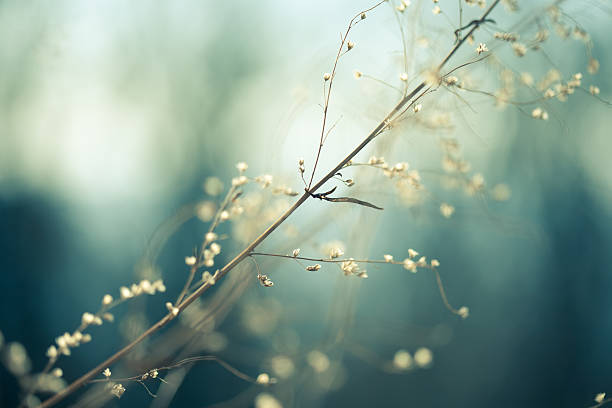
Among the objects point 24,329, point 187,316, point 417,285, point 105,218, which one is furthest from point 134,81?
point 417,285

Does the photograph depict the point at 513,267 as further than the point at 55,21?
Yes

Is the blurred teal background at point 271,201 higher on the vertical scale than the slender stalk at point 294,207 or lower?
higher

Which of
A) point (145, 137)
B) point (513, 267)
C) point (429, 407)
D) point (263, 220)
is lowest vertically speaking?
point (263, 220)

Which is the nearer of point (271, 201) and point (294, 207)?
point (294, 207)

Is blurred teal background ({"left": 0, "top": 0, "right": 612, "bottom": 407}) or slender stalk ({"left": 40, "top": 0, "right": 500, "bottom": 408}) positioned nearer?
slender stalk ({"left": 40, "top": 0, "right": 500, "bottom": 408})

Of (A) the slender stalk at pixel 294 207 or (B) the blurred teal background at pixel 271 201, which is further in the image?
(B) the blurred teal background at pixel 271 201

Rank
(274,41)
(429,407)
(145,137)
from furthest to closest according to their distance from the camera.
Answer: (429,407) → (274,41) → (145,137)

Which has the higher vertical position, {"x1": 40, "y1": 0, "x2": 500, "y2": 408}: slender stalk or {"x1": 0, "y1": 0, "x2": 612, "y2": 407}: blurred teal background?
{"x1": 0, "y1": 0, "x2": 612, "y2": 407}: blurred teal background

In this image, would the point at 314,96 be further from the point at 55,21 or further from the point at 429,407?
the point at 429,407
